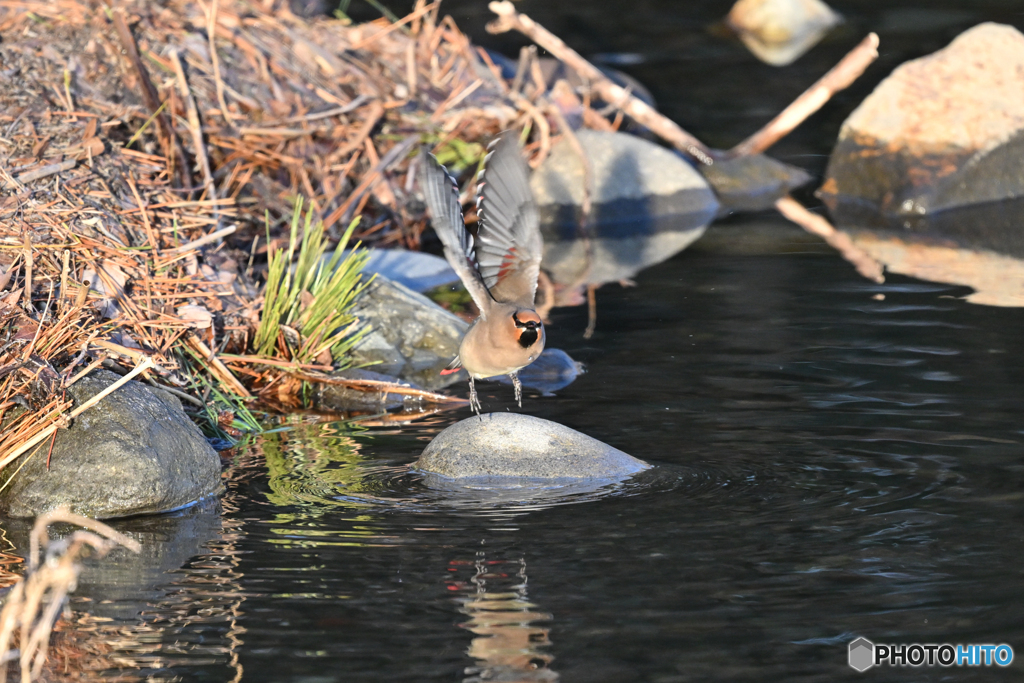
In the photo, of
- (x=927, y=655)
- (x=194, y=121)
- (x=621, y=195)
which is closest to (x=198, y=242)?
(x=194, y=121)

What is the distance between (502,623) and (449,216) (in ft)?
5.69

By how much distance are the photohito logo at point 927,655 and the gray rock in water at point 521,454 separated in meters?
1.75

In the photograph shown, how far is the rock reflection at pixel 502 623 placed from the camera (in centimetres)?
372

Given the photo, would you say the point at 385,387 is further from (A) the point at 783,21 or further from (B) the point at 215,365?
(A) the point at 783,21

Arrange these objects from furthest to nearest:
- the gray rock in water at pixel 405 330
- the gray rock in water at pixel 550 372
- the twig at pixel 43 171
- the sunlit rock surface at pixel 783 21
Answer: the sunlit rock surface at pixel 783 21 < the gray rock in water at pixel 405 330 < the gray rock in water at pixel 550 372 < the twig at pixel 43 171

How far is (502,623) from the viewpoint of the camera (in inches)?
159

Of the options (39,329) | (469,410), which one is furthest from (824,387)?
(39,329)

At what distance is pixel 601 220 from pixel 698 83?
20.8 ft

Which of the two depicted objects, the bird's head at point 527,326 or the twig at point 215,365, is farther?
the twig at point 215,365

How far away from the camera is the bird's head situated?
4828mm

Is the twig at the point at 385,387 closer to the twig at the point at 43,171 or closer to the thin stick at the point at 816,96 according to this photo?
the twig at the point at 43,171

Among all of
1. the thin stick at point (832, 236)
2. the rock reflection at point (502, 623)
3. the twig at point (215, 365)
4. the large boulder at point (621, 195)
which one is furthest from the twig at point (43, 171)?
the thin stick at point (832, 236)

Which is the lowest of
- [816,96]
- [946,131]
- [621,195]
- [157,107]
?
[157,107]

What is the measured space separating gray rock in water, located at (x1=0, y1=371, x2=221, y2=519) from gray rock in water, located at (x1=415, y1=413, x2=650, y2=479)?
1064 millimetres
